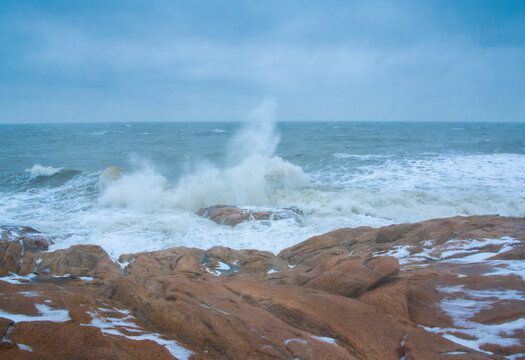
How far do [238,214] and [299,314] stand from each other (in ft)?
28.5

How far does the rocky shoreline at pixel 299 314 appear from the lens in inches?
115

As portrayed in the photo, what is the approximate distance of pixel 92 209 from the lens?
47.4 ft

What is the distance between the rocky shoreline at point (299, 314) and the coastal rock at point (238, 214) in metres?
5.82

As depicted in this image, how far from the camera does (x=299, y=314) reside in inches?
150

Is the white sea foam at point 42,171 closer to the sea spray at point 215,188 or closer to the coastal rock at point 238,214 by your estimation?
the sea spray at point 215,188

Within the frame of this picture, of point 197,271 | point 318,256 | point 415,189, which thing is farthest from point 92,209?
point 415,189

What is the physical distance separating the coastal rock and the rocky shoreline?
582 centimetres

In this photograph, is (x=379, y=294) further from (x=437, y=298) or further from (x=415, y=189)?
(x=415, y=189)

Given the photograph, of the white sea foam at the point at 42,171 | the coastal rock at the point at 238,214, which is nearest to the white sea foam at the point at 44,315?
the coastal rock at the point at 238,214

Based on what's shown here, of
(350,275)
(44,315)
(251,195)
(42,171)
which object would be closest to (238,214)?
(251,195)

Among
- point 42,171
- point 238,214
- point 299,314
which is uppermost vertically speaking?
point 42,171

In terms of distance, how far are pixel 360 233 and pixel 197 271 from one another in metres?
5.02

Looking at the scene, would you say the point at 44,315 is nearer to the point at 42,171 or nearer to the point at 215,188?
the point at 215,188

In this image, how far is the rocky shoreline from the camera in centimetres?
293
